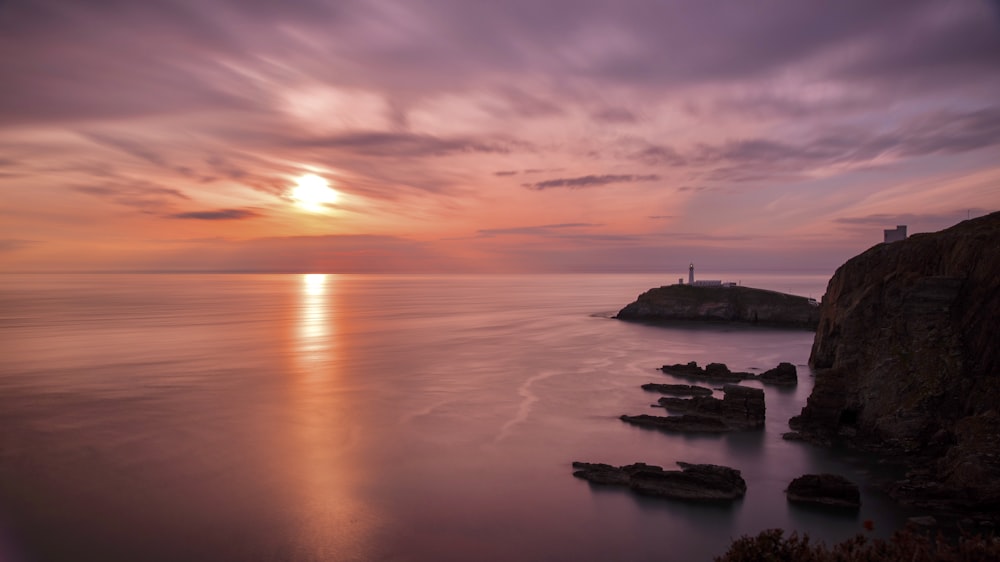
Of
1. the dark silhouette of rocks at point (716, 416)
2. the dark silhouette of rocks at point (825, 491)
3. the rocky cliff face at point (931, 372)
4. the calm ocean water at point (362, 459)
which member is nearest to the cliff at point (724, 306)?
the calm ocean water at point (362, 459)

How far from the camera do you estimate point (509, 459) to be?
3130cm

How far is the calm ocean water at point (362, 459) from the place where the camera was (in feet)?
72.2

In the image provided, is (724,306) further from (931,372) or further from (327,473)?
(327,473)

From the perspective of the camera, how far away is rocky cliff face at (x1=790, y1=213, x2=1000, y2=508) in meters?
24.2

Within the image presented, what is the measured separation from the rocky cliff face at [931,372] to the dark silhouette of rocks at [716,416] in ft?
9.07

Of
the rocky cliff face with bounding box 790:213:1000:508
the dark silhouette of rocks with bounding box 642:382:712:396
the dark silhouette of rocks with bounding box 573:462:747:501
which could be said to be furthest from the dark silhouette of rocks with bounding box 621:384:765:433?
the dark silhouette of rocks with bounding box 573:462:747:501

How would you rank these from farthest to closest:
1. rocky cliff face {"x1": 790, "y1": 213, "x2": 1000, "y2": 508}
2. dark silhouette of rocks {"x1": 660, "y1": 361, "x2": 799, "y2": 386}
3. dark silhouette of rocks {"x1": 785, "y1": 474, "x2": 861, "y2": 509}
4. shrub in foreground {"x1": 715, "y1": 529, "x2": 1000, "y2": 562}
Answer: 1. dark silhouette of rocks {"x1": 660, "y1": 361, "x2": 799, "y2": 386}
2. rocky cliff face {"x1": 790, "y1": 213, "x2": 1000, "y2": 508}
3. dark silhouette of rocks {"x1": 785, "y1": 474, "x2": 861, "y2": 509}
4. shrub in foreground {"x1": 715, "y1": 529, "x2": 1000, "y2": 562}

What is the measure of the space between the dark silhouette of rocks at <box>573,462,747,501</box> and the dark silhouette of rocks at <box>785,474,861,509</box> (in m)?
2.10

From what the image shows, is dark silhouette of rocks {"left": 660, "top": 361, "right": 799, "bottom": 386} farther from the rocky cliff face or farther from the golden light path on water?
the golden light path on water

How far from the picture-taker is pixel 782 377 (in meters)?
50.6

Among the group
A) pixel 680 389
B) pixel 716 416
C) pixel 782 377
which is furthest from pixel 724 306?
pixel 716 416

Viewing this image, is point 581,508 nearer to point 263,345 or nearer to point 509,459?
point 509,459

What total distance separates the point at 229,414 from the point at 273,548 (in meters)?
23.0

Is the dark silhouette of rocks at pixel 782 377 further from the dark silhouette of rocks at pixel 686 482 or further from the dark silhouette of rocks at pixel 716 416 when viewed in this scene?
the dark silhouette of rocks at pixel 686 482
